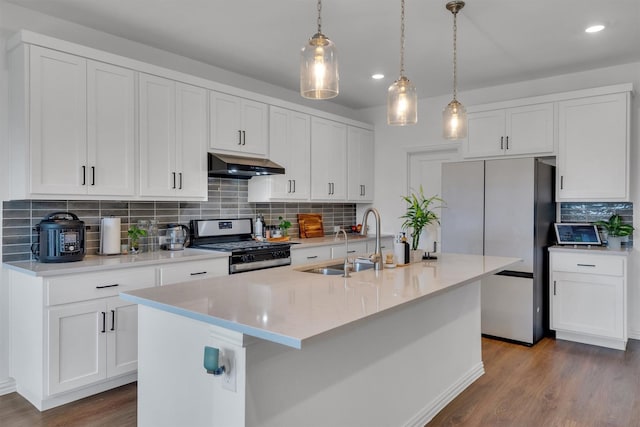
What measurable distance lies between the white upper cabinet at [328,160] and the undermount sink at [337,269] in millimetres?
1930

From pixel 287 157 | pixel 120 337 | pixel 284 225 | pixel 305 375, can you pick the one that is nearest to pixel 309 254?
pixel 284 225

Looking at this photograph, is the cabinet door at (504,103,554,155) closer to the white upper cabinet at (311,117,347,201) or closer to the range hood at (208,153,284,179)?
the white upper cabinet at (311,117,347,201)

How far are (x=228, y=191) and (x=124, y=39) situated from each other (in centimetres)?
157

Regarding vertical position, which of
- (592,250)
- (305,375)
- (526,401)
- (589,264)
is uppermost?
(592,250)

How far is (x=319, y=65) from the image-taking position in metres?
1.93

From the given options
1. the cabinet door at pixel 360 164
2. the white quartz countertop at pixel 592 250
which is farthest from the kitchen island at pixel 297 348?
the cabinet door at pixel 360 164

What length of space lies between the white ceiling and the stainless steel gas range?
1.53m

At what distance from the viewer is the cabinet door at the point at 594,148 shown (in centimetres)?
381

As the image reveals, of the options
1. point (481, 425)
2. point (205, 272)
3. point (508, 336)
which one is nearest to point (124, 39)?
point (205, 272)

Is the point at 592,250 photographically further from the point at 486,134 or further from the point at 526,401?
the point at 526,401

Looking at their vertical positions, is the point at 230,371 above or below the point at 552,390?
above

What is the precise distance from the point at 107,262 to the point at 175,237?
0.79m

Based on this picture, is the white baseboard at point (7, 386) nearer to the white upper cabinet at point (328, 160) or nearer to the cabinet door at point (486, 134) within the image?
Answer: the white upper cabinet at point (328, 160)

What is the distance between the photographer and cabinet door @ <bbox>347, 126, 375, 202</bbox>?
5.33 meters
